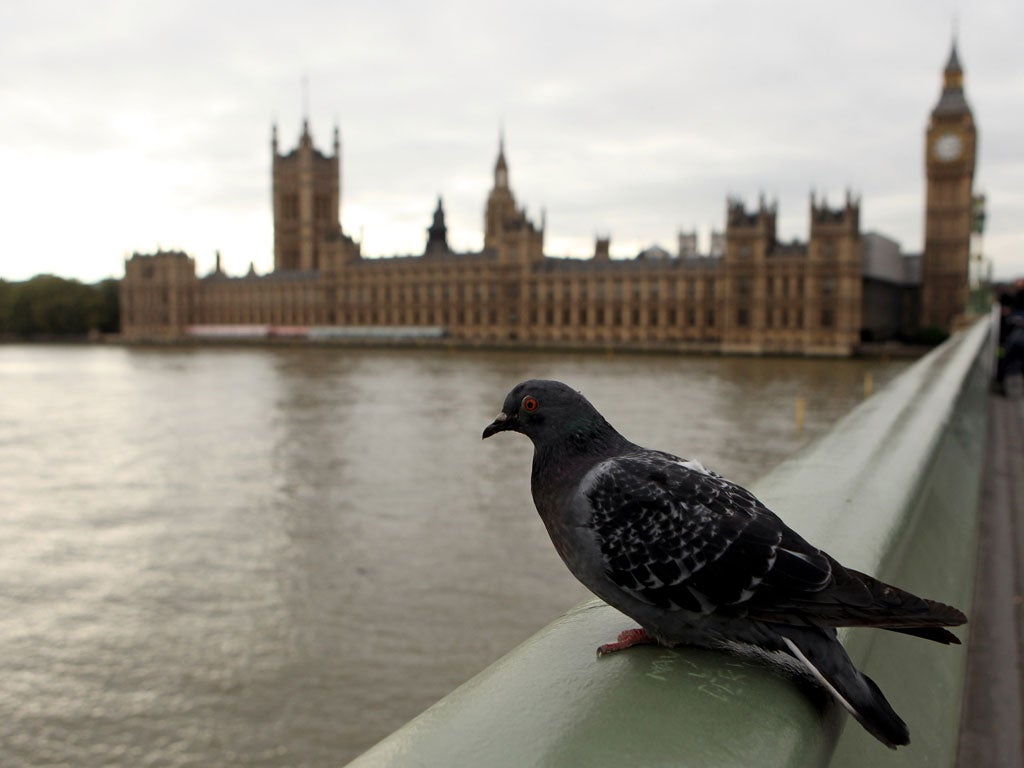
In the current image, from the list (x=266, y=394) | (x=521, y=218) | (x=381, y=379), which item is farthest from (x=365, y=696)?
(x=521, y=218)

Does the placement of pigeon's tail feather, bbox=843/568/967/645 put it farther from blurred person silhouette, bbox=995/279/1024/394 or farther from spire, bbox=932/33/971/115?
spire, bbox=932/33/971/115

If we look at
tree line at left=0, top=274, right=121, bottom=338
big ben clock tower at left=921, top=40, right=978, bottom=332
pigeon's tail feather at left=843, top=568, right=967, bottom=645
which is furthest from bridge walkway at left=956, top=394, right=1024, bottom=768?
tree line at left=0, top=274, right=121, bottom=338

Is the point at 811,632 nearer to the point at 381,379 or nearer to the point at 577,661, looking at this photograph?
the point at 577,661

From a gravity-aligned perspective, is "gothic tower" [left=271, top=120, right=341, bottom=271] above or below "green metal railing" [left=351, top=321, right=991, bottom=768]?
above

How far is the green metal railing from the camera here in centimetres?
98

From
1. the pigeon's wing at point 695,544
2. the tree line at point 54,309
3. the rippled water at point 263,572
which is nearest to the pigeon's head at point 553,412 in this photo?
the pigeon's wing at point 695,544

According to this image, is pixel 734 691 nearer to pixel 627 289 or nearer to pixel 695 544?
pixel 695 544

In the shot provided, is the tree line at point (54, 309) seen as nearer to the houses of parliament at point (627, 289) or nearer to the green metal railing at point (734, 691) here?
the houses of parliament at point (627, 289)

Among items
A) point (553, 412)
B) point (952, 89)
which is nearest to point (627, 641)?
point (553, 412)

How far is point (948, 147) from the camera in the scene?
63594mm

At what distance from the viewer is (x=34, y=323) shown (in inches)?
3615

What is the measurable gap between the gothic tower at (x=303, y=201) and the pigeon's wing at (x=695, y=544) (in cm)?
9590

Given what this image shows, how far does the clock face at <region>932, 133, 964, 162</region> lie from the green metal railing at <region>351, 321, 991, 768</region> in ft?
230

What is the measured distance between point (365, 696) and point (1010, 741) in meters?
5.72
